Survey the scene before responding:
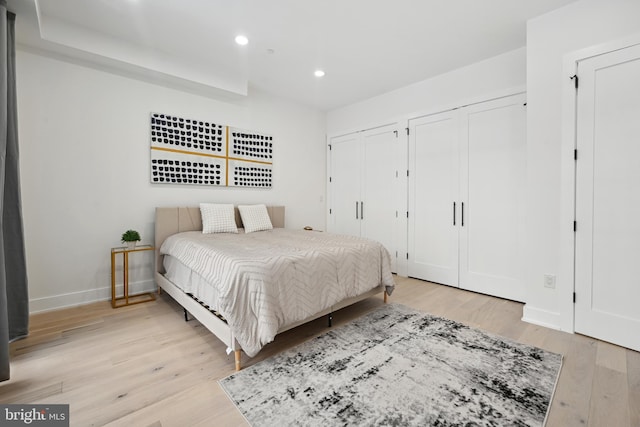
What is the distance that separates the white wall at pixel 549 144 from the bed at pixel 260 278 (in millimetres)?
1320

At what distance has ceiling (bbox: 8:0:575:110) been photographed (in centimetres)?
236

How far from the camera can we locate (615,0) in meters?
2.14

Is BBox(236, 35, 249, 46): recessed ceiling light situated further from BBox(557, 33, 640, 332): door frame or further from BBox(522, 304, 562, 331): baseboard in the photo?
BBox(522, 304, 562, 331): baseboard

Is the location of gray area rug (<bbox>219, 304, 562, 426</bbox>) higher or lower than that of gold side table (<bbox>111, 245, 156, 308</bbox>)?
lower

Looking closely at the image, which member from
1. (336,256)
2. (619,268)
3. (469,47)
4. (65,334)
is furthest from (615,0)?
(65,334)

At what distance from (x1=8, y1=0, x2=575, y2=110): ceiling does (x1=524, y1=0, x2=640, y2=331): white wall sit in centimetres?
19

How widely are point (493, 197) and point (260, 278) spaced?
9.15 feet

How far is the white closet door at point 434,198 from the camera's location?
353 centimetres

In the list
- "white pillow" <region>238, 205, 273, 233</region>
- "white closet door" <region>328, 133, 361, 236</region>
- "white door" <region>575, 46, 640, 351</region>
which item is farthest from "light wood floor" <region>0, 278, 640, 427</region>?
"white closet door" <region>328, 133, 361, 236</region>

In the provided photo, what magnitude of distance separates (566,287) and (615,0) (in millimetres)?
2258

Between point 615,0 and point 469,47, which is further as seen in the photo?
point 469,47

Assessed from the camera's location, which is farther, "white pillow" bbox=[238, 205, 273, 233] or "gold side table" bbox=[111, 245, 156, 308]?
"white pillow" bbox=[238, 205, 273, 233]

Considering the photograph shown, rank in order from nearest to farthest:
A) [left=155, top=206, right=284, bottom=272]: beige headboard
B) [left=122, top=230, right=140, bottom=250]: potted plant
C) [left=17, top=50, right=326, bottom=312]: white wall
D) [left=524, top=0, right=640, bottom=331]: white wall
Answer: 1. [left=524, top=0, right=640, bottom=331]: white wall
2. [left=17, top=50, right=326, bottom=312]: white wall
3. [left=122, top=230, right=140, bottom=250]: potted plant
4. [left=155, top=206, right=284, bottom=272]: beige headboard

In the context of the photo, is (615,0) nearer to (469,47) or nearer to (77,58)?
(469,47)
